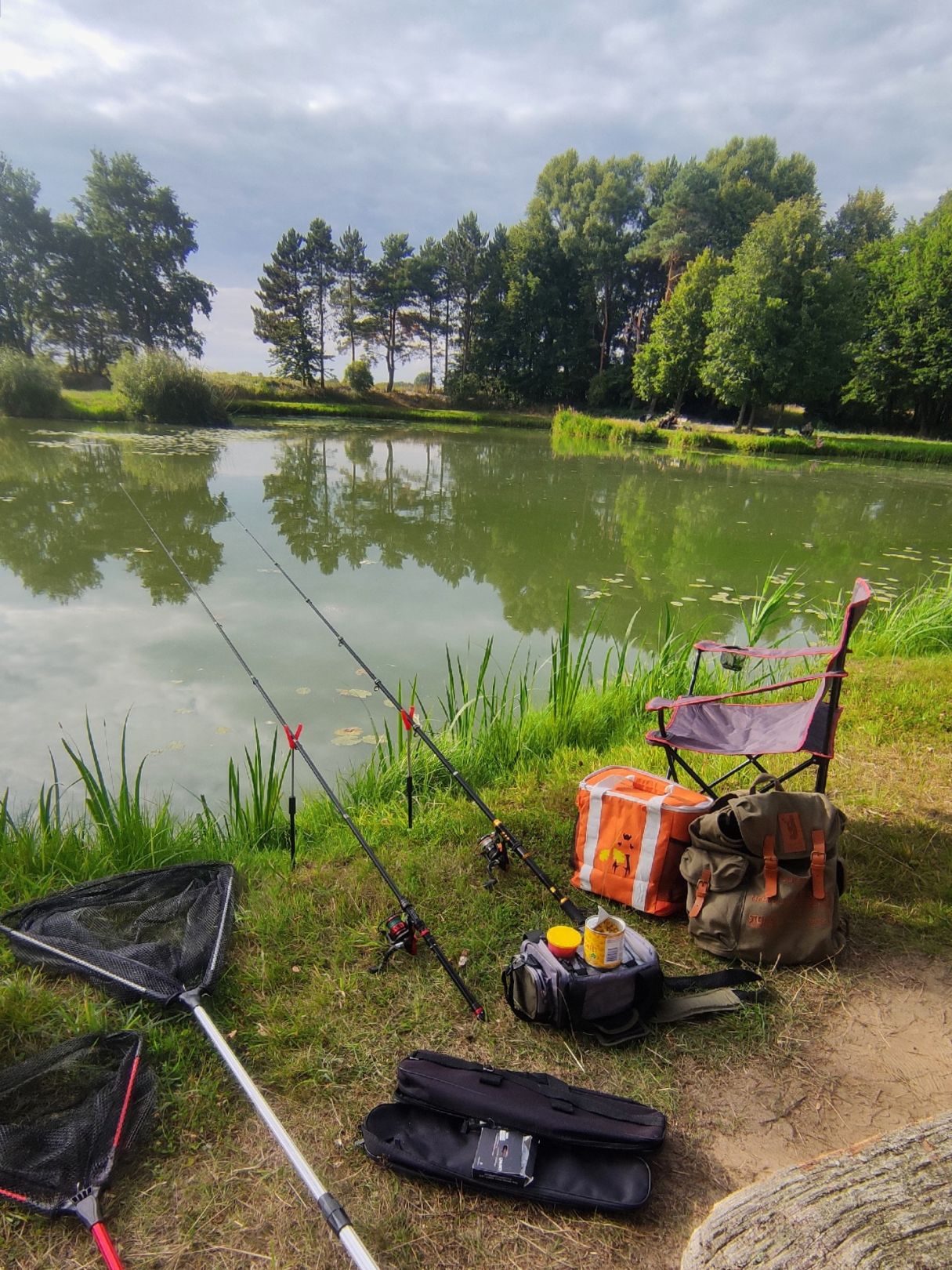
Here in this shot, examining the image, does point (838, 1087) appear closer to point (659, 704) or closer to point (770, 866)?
point (770, 866)

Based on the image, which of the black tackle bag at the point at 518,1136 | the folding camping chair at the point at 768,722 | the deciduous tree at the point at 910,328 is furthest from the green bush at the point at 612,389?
the black tackle bag at the point at 518,1136

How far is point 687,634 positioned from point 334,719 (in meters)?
2.19

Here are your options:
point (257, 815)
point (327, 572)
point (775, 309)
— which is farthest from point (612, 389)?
point (257, 815)

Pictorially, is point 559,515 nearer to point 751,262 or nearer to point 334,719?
point 334,719

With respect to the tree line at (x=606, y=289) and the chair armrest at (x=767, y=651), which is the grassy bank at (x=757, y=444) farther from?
the chair armrest at (x=767, y=651)

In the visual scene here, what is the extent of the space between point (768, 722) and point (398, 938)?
1516mm

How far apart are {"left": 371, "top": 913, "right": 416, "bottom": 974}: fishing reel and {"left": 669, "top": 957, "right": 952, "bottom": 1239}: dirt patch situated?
0.75 m

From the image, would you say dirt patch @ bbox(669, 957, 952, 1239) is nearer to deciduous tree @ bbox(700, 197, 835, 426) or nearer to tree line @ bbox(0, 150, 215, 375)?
deciduous tree @ bbox(700, 197, 835, 426)

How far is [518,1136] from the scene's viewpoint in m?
1.31

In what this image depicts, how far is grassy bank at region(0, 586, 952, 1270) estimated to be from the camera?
3.89 ft

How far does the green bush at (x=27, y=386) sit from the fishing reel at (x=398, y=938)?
22024 mm

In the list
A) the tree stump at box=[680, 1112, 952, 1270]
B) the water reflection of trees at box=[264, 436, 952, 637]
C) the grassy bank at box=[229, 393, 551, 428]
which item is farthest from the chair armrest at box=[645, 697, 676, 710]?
the grassy bank at box=[229, 393, 551, 428]

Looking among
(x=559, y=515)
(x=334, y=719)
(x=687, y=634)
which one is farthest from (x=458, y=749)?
(x=559, y=515)

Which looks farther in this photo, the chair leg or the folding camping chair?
the chair leg
